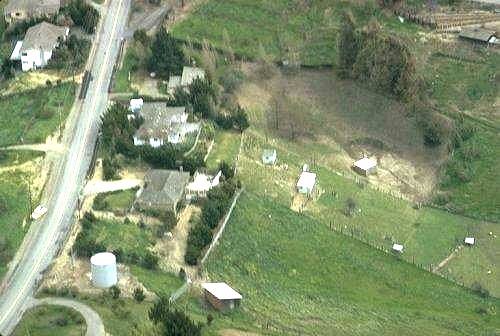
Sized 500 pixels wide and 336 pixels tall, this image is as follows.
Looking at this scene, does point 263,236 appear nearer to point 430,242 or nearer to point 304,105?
point 430,242

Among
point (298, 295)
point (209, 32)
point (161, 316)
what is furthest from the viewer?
point (209, 32)

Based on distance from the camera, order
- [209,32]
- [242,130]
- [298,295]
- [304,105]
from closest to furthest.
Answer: [298,295], [242,130], [304,105], [209,32]

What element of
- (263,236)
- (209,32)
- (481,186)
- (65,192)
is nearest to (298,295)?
(263,236)

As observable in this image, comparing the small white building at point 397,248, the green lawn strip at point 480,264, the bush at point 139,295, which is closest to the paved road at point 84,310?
the bush at point 139,295

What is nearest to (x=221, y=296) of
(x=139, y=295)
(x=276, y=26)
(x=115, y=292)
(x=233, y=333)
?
Answer: (x=233, y=333)

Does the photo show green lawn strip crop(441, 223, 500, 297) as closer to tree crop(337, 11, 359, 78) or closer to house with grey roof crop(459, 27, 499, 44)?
tree crop(337, 11, 359, 78)

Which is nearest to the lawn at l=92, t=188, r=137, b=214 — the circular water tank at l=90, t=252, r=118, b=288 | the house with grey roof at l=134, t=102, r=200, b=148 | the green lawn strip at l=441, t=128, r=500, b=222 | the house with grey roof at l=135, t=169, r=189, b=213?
the house with grey roof at l=135, t=169, r=189, b=213
